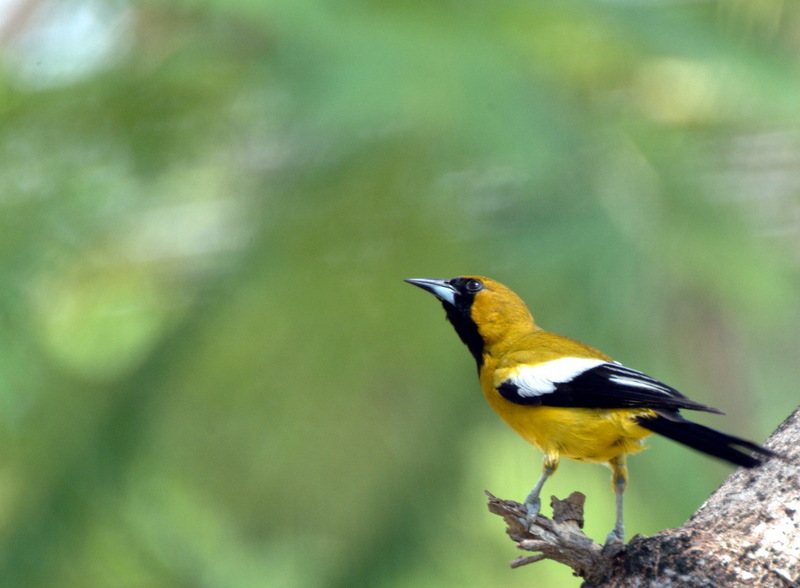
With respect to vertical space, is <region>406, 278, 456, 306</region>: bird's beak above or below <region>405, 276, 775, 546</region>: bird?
above

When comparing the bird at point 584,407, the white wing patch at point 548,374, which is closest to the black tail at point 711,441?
the bird at point 584,407

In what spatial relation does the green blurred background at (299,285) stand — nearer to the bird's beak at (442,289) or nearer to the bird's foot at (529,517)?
the bird's beak at (442,289)

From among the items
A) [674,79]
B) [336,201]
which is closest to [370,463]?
[336,201]

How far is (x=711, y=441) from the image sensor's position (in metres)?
2.02

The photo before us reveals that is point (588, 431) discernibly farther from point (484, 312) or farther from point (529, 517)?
point (484, 312)

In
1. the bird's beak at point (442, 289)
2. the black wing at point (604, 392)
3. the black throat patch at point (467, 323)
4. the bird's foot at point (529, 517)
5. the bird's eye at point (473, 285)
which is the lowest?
the bird's foot at point (529, 517)

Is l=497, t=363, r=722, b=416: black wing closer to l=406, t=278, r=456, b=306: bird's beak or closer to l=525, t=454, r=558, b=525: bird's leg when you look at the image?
l=525, t=454, r=558, b=525: bird's leg

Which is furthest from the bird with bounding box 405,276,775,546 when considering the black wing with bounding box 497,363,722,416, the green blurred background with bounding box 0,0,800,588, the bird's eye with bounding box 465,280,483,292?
the green blurred background with bounding box 0,0,800,588

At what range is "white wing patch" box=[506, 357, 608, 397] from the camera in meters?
2.49

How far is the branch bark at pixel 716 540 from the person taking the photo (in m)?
1.91

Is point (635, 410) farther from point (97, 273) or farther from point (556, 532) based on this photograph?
point (97, 273)

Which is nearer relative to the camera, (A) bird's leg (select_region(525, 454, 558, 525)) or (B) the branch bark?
(B) the branch bark

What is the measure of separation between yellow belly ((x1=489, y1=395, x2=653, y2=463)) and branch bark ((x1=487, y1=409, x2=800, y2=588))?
7.9 inches

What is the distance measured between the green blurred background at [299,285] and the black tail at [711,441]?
11.0 feet
